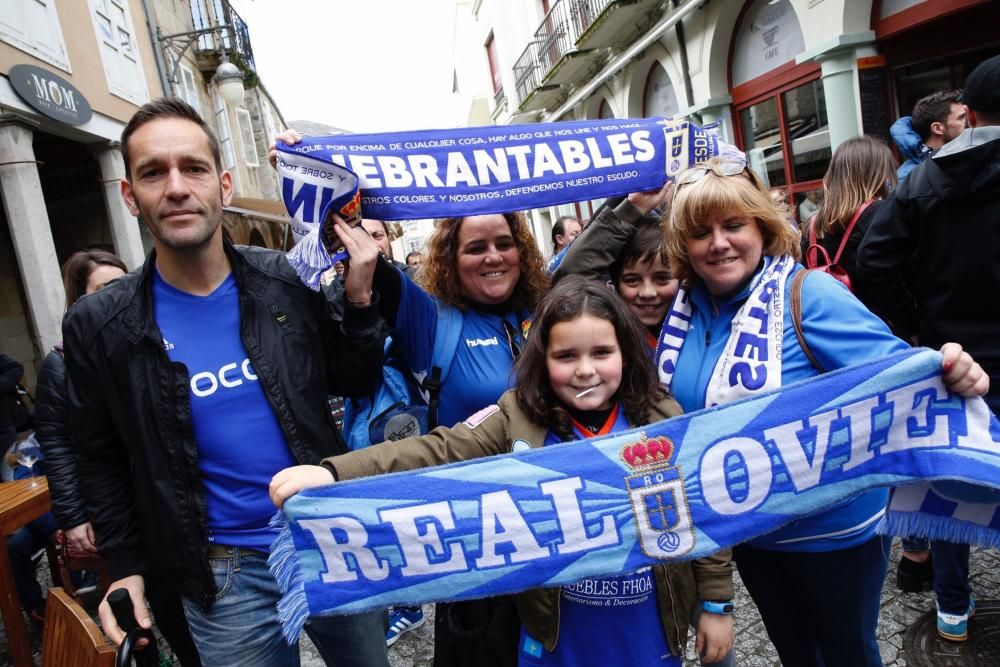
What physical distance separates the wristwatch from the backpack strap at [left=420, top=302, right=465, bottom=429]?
1053mm

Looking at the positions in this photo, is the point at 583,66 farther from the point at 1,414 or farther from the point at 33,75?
the point at 1,414

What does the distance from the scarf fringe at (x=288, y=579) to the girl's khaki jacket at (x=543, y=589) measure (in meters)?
0.28

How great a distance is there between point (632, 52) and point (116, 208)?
8544mm

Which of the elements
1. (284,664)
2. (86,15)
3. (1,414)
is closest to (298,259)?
(284,664)

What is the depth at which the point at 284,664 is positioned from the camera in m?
1.98

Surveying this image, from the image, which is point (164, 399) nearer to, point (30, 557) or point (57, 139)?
point (30, 557)

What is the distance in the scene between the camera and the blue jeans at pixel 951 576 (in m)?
2.64

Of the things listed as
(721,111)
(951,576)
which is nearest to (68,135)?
(721,111)

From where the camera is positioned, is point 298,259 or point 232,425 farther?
point 298,259

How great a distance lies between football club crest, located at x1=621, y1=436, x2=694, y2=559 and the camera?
1.69 metres

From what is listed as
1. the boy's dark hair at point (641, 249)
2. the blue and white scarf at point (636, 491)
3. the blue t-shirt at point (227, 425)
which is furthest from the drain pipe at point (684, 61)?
the blue t-shirt at point (227, 425)

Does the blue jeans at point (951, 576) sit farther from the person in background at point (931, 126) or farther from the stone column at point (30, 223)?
the stone column at point (30, 223)

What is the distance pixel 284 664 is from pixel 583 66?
566 inches

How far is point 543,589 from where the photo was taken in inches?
70.9
